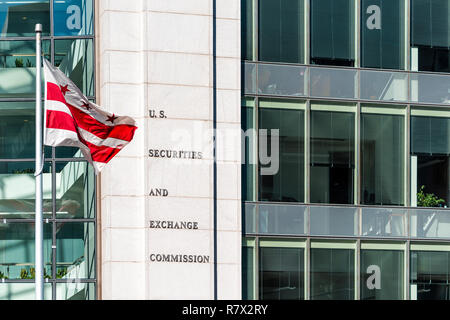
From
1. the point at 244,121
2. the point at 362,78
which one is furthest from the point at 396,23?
the point at 244,121

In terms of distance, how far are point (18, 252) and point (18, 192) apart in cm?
132

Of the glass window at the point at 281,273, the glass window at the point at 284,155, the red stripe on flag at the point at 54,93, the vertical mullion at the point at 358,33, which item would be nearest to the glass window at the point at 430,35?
the vertical mullion at the point at 358,33

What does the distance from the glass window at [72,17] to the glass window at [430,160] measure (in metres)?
7.75

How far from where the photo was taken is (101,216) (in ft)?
77.3

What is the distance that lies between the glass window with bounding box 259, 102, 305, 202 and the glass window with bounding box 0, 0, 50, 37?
5.34m

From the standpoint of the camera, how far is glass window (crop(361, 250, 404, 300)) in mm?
24219

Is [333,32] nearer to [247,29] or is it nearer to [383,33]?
[383,33]

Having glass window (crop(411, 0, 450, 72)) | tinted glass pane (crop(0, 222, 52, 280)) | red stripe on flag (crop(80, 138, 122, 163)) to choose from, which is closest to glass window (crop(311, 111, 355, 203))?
glass window (crop(411, 0, 450, 72))

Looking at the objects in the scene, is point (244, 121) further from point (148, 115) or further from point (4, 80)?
point (4, 80)

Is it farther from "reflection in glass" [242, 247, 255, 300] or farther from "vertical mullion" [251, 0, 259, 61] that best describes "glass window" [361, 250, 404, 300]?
"vertical mullion" [251, 0, 259, 61]

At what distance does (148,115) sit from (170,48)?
5.14ft

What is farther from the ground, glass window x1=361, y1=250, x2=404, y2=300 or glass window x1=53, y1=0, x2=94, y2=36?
glass window x1=53, y1=0, x2=94, y2=36

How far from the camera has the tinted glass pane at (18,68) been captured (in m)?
24.1

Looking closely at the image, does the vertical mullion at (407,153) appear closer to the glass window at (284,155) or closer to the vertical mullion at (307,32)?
the glass window at (284,155)
